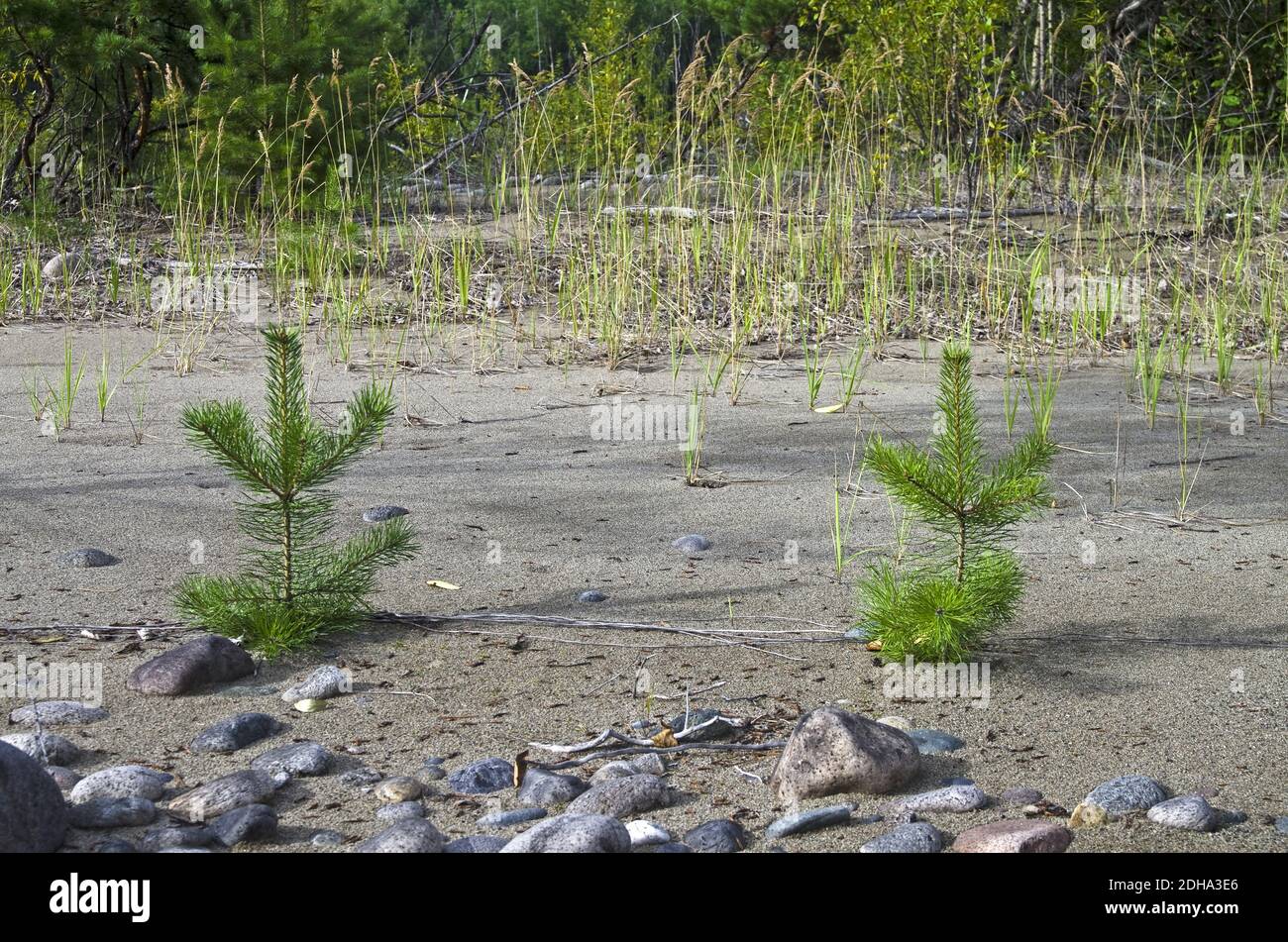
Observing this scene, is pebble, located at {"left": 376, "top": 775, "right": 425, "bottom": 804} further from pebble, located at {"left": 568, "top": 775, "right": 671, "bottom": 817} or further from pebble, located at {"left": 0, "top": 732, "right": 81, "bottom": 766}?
pebble, located at {"left": 0, "top": 732, "right": 81, "bottom": 766}

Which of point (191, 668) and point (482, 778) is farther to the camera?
point (191, 668)

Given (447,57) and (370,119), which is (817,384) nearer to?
(370,119)

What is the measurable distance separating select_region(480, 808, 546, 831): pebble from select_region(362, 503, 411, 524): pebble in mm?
1393

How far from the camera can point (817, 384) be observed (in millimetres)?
4082

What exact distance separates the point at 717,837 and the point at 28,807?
2.72ft

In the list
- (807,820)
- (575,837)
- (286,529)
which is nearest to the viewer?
(575,837)

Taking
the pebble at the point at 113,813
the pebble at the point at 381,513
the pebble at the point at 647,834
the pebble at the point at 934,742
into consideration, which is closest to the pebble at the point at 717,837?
the pebble at the point at 647,834

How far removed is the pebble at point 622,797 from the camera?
5.56 ft

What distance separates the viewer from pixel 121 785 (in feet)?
5.65

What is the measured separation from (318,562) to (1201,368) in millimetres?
3523

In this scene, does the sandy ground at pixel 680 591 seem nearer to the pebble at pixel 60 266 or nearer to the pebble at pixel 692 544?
the pebble at pixel 692 544

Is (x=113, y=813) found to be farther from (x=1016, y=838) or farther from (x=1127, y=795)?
(x=1127, y=795)

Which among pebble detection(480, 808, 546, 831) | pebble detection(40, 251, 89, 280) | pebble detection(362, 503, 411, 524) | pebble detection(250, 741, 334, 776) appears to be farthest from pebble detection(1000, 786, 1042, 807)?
pebble detection(40, 251, 89, 280)

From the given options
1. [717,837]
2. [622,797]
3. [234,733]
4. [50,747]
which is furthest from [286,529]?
[717,837]
